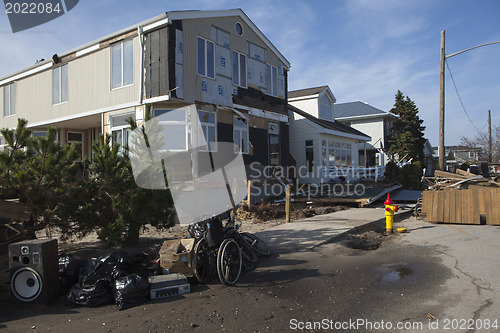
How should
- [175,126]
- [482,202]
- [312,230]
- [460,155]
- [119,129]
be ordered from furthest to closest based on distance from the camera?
[460,155] < [119,129] < [175,126] < [482,202] < [312,230]

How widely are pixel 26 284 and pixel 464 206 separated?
40.8 ft

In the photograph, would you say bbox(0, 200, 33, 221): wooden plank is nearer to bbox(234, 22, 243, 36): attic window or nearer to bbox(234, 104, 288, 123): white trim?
bbox(234, 104, 288, 123): white trim

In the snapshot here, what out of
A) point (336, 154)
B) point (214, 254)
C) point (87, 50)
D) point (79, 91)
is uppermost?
point (87, 50)

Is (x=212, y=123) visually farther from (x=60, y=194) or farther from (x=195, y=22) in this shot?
(x=60, y=194)

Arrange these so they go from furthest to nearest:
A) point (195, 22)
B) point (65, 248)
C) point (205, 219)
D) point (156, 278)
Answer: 1. point (195, 22)
2. point (65, 248)
3. point (205, 219)
4. point (156, 278)

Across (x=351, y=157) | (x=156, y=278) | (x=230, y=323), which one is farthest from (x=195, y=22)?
(x=351, y=157)

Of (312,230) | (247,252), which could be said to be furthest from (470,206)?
(247,252)

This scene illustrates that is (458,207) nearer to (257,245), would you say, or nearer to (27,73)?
(257,245)

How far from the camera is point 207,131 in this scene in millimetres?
15242

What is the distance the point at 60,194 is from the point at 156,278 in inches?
123

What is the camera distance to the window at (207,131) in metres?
14.8

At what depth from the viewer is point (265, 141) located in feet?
61.3

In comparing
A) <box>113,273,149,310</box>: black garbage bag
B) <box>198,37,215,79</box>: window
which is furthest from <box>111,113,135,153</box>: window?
<box>113,273,149,310</box>: black garbage bag

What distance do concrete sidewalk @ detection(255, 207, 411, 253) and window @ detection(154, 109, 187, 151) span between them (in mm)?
5447
